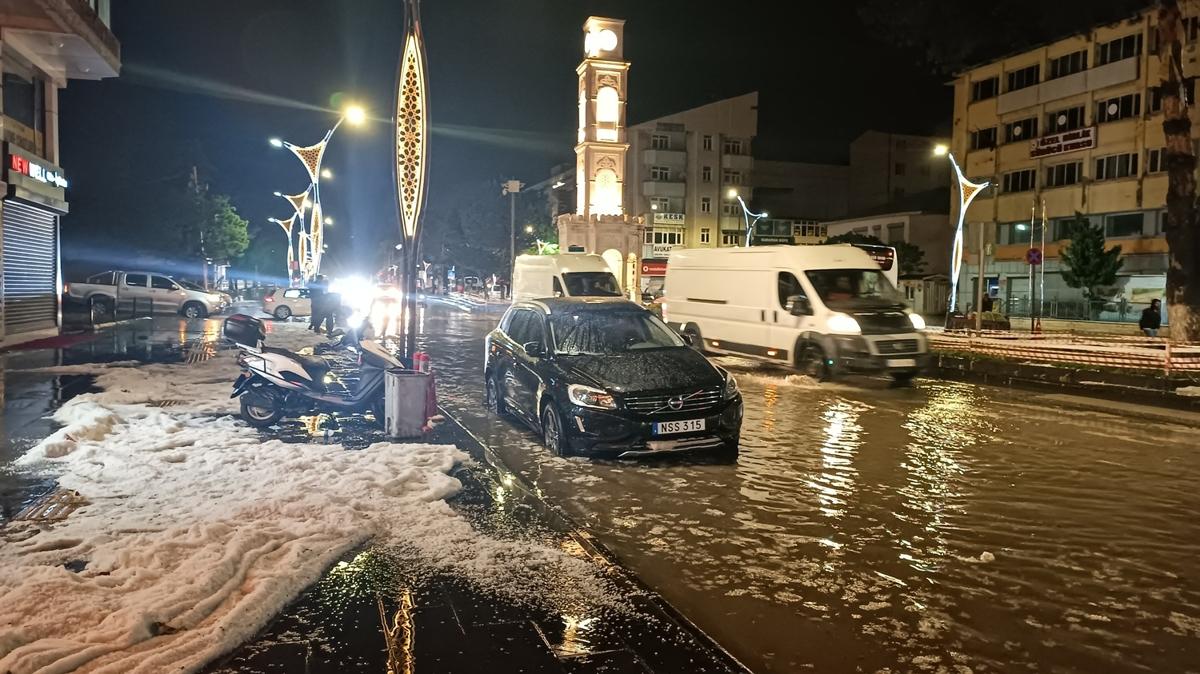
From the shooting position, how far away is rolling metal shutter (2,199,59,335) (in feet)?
68.3

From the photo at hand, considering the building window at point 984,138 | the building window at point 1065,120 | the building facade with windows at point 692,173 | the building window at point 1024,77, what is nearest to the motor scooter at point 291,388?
the building window at point 1065,120

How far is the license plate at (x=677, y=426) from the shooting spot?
321 inches

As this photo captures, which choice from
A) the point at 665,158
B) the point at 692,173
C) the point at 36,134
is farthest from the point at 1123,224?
the point at 36,134

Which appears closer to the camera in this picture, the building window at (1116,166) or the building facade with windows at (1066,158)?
the building facade with windows at (1066,158)

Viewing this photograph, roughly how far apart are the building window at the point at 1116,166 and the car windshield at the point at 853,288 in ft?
101

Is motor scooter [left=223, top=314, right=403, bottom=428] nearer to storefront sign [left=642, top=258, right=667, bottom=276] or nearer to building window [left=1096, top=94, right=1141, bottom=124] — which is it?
building window [left=1096, top=94, right=1141, bottom=124]

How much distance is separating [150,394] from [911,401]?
11422 mm

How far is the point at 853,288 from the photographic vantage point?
15750mm

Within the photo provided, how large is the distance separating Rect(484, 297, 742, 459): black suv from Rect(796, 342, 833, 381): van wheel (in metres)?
5.79

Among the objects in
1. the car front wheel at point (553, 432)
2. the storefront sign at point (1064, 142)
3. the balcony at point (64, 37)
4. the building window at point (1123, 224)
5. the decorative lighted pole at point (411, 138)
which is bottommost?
the car front wheel at point (553, 432)

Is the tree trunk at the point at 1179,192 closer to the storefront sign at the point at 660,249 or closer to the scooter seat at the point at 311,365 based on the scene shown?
the scooter seat at the point at 311,365

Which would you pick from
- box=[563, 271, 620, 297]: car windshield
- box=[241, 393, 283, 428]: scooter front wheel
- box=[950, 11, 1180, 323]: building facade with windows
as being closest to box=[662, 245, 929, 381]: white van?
box=[563, 271, 620, 297]: car windshield

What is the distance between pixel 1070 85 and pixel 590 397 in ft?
141

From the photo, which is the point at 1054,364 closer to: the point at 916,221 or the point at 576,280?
the point at 576,280
